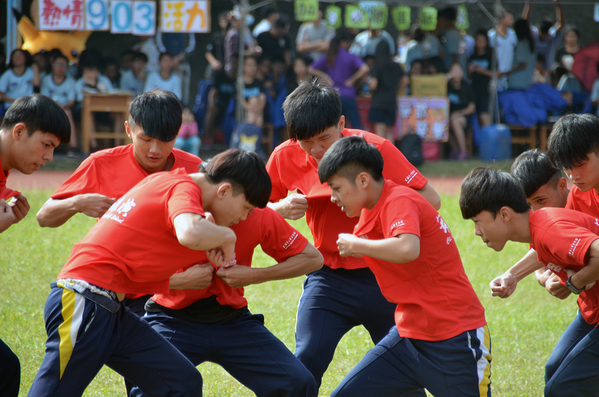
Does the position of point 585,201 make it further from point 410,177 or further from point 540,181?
point 410,177

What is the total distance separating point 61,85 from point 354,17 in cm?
549

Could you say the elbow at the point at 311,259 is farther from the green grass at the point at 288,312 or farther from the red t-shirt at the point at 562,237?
the green grass at the point at 288,312

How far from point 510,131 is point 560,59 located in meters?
2.20

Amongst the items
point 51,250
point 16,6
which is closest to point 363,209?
point 51,250

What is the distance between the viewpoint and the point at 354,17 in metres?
12.4

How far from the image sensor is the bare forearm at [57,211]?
3373mm

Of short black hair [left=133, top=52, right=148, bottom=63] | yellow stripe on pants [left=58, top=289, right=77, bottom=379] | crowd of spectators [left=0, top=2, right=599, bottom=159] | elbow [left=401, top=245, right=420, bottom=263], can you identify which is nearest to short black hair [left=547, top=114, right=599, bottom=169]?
elbow [left=401, top=245, right=420, bottom=263]

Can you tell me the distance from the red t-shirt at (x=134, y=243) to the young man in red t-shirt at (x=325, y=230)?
32.0 inches

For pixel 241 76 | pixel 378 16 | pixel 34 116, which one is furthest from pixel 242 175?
pixel 378 16

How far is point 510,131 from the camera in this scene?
12484mm

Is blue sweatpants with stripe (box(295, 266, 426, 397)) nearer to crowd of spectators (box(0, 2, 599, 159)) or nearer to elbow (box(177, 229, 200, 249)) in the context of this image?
elbow (box(177, 229, 200, 249))

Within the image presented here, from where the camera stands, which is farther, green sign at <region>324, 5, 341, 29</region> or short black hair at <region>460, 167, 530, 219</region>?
green sign at <region>324, 5, 341, 29</region>

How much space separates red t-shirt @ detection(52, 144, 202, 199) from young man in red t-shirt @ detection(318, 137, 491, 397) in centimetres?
108

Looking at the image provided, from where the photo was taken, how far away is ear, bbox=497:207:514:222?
3.12 metres
